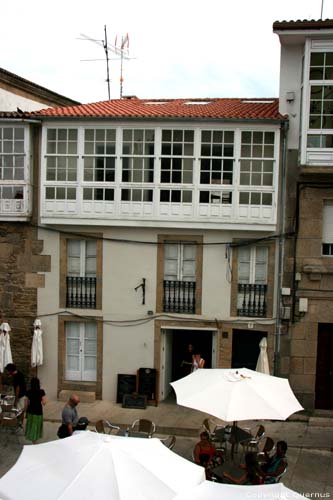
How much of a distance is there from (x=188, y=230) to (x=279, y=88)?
4.30 meters

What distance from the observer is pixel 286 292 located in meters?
14.0

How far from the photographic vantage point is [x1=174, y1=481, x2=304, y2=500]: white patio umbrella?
20.7ft

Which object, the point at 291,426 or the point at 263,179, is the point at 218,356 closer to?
the point at 291,426

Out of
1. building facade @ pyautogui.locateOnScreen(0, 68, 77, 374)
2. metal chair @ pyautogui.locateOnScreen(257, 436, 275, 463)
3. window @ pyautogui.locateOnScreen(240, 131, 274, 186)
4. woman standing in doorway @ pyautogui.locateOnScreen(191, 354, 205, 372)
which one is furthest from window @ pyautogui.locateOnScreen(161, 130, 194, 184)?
metal chair @ pyautogui.locateOnScreen(257, 436, 275, 463)

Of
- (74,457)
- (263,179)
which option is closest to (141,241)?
(263,179)

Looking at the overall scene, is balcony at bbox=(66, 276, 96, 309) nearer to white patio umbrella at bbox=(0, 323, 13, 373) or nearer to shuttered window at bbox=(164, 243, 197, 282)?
white patio umbrella at bbox=(0, 323, 13, 373)

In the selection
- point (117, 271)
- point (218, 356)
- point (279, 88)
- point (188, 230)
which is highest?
point (279, 88)

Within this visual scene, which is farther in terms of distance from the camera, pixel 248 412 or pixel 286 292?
pixel 286 292

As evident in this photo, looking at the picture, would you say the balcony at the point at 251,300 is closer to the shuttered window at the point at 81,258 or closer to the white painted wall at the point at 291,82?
the white painted wall at the point at 291,82

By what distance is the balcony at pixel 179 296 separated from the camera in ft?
48.3

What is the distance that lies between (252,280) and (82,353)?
5.00m

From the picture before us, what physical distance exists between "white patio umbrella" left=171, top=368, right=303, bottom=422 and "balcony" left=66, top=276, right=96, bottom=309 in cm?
501

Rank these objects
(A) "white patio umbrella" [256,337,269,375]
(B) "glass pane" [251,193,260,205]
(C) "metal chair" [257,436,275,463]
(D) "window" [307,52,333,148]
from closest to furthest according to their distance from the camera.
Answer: (C) "metal chair" [257,436,275,463]
(D) "window" [307,52,333,148]
(A) "white patio umbrella" [256,337,269,375]
(B) "glass pane" [251,193,260,205]

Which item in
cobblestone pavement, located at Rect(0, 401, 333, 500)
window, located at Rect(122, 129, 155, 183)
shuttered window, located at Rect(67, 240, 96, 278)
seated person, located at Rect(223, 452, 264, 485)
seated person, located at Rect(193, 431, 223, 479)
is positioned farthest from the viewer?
shuttered window, located at Rect(67, 240, 96, 278)
